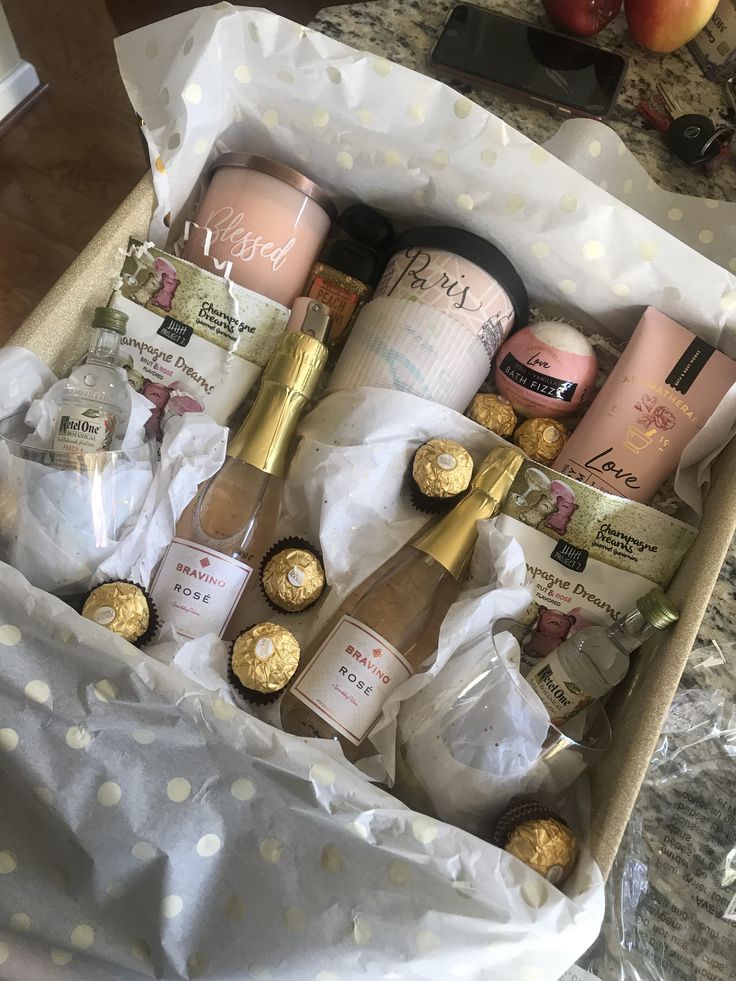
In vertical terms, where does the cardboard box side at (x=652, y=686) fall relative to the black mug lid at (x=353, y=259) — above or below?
below

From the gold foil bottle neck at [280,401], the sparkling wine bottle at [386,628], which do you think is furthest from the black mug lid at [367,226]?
the sparkling wine bottle at [386,628]

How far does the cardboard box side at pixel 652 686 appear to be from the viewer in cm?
50

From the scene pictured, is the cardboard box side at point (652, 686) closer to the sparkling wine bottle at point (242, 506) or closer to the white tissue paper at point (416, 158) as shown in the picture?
the white tissue paper at point (416, 158)

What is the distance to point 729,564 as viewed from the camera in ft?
2.16

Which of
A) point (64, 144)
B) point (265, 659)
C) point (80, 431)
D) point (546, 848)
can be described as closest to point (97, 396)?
point (80, 431)

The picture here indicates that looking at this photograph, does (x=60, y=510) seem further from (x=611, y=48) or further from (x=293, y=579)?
(x=611, y=48)

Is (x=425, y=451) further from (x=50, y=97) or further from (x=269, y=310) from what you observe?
(x=50, y=97)

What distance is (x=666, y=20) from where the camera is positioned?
2.49 ft

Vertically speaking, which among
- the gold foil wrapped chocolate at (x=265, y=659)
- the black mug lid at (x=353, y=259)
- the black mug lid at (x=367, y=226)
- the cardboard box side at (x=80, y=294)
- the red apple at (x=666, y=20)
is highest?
the red apple at (x=666, y=20)

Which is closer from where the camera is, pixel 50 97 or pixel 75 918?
pixel 75 918

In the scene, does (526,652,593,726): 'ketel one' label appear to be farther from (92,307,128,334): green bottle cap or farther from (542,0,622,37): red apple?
(542,0,622,37): red apple

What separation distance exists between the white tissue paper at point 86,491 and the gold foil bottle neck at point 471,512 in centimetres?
19

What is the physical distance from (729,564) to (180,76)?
1.99 feet

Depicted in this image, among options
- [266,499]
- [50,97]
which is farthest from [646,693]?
[50,97]
